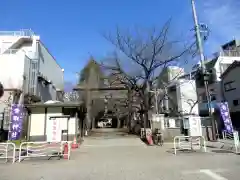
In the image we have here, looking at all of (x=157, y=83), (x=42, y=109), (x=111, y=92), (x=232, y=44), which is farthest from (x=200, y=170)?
(x=232, y=44)

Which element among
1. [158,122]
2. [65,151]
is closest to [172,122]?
[158,122]

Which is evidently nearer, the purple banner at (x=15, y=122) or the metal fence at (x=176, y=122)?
the purple banner at (x=15, y=122)

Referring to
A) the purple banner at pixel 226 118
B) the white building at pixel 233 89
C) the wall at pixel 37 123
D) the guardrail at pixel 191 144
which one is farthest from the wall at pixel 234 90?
the wall at pixel 37 123

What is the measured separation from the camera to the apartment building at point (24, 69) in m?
22.6

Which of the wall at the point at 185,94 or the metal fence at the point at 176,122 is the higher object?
the wall at the point at 185,94

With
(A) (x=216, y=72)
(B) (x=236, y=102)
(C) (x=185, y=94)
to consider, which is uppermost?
(A) (x=216, y=72)

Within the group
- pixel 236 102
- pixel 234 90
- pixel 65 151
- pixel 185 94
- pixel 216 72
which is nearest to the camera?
pixel 65 151

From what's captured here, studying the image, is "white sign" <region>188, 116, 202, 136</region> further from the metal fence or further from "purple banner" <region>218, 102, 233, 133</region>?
"purple banner" <region>218, 102, 233, 133</region>

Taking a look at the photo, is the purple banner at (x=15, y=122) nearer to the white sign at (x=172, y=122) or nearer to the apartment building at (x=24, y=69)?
the apartment building at (x=24, y=69)

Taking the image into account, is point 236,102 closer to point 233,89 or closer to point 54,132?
point 233,89

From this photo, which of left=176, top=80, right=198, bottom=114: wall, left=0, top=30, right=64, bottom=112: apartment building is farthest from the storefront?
left=176, top=80, right=198, bottom=114: wall

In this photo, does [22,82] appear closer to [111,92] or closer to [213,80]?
[111,92]

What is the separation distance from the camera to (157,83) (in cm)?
2502

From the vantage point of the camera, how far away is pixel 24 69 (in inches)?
930
